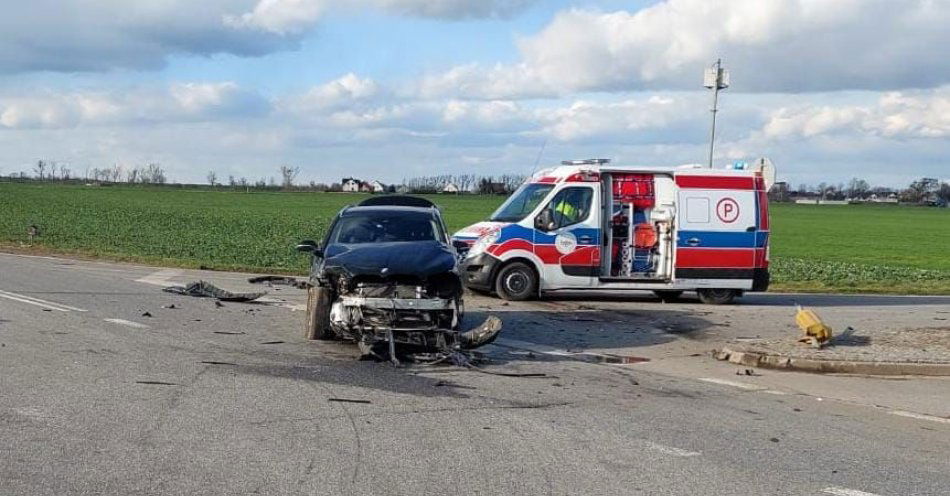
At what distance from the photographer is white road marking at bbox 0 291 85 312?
15070 millimetres

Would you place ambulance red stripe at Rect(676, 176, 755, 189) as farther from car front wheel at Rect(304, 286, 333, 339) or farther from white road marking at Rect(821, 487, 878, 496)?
white road marking at Rect(821, 487, 878, 496)

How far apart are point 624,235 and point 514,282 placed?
2306 millimetres

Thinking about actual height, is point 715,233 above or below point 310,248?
above

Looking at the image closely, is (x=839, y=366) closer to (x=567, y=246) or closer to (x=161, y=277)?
(x=567, y=246)

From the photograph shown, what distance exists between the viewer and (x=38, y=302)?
620 inches

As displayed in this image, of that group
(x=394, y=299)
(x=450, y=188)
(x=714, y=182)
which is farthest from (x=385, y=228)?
(x=450, y=188)

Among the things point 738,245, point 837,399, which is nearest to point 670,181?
point 738,245

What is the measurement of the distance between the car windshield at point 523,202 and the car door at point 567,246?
1.14 feet

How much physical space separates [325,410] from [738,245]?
12532mm

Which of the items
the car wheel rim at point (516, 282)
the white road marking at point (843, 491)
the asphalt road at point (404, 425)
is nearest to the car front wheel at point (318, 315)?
the asphalt road at point (404, 425)

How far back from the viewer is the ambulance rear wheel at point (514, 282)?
18766 mm

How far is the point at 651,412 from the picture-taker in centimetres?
905

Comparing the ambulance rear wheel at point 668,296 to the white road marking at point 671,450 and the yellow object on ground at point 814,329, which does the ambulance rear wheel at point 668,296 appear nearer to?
the yellow object on ground at point 814,329

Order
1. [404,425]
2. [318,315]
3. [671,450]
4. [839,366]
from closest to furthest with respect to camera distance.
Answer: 1. [671,450]
2. [404,425]
3. [839,366]
4. [318,315]
